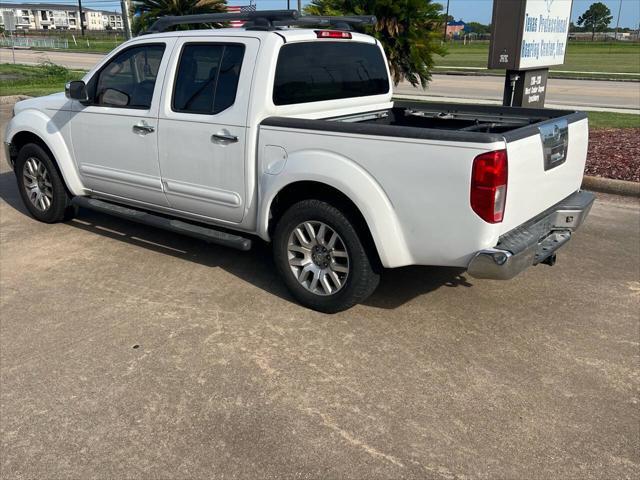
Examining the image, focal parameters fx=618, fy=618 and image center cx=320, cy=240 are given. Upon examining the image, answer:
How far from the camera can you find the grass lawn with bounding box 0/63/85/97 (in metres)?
17.6

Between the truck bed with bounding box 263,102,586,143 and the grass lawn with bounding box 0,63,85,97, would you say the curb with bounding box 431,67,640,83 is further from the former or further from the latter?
the truck bed with bounding box 263,102,586,143

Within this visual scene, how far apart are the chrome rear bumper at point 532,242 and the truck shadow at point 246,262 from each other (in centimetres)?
89

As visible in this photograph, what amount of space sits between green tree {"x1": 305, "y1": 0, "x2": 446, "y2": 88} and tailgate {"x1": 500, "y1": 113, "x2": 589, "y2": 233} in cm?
764

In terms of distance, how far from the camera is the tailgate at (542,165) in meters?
3.59

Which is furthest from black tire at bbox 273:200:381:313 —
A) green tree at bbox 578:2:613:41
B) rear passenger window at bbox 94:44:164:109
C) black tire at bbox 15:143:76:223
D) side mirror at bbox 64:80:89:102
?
green tree at bbox 578:2:613:41

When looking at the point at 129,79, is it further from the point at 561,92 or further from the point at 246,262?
the point at 561,92

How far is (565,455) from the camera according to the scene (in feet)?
9.57

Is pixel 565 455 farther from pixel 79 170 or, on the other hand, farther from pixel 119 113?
pixel 79 170

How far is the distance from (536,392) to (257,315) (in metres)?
1.91

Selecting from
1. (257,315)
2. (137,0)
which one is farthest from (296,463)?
(137,0)

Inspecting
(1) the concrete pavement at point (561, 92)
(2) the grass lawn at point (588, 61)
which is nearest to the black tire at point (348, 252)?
(1) the concrete pavement at point (561, 92)

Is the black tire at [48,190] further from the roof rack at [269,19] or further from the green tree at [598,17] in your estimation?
the green tree at [598,17]

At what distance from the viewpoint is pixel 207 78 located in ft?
15.5

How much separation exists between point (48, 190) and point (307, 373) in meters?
3.93
